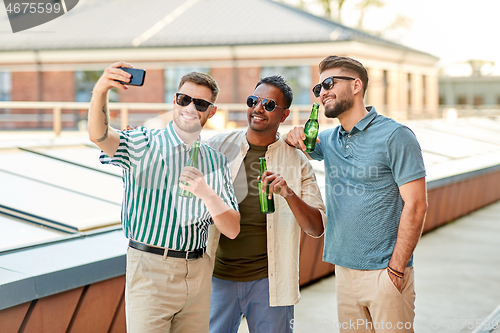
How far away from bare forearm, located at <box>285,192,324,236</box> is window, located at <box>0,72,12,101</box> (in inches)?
829

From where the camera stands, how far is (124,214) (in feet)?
6.40

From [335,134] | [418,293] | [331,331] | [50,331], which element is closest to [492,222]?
[418,293]

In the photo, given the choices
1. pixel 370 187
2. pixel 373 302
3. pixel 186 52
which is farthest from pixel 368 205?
pixel 186 52

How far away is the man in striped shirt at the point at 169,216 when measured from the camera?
6.11 ft

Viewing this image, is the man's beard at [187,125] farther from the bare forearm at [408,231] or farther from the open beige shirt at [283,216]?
the bare forearm at [408,231]

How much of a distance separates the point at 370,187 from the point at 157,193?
101 centimetres

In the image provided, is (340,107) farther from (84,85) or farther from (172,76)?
(84,85)

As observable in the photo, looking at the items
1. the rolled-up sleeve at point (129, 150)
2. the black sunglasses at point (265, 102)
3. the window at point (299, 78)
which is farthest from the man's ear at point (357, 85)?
the window at point (299, 78)

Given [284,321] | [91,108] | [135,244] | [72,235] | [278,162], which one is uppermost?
[91,108]

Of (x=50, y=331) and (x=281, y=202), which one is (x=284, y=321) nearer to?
(x=281, y=202)

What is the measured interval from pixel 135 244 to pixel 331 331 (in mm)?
2652

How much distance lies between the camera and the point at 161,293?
6.15 feet

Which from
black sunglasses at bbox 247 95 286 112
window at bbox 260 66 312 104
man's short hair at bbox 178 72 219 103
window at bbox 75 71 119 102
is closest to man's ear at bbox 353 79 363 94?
black sunglasses at bbox 247 95 286 112

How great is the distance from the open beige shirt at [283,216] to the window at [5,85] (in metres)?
20.6
